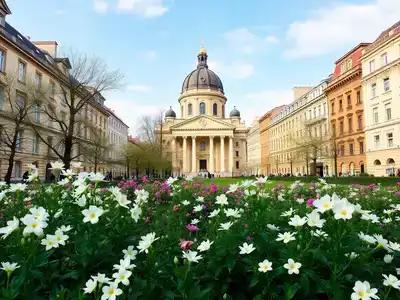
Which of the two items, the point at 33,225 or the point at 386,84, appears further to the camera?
the point at 386,84

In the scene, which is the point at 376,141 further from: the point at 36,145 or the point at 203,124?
the point at 203,124

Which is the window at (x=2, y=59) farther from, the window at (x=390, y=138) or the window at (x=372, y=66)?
the window at (x=390, y=138)

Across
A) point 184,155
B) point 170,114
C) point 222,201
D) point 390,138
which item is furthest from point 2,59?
point 170,114

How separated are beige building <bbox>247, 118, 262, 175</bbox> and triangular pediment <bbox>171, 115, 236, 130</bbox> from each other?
18079 mm

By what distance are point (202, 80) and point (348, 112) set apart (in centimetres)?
4953

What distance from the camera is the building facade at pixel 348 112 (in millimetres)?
41219

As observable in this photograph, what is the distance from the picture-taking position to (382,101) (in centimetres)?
3634

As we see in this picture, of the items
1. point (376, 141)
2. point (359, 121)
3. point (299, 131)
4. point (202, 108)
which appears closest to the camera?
point (376, 141)

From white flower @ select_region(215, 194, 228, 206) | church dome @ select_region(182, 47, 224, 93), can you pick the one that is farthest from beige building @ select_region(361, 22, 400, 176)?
church dome @ select_region(182, 47, 224, 93)

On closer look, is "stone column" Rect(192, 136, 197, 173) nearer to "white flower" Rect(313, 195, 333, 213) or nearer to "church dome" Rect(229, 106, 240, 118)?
"church dome" Rect(229, 106, 240, 118)

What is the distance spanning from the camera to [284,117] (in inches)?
2704

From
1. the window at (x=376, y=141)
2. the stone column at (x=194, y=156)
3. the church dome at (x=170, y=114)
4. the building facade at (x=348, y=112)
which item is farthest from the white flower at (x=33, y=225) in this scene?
the church dome at (x=170, y=114)

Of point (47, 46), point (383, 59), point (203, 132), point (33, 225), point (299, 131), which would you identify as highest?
point (47, 46)

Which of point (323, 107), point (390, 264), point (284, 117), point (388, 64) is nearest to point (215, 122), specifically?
point (284, 117)
